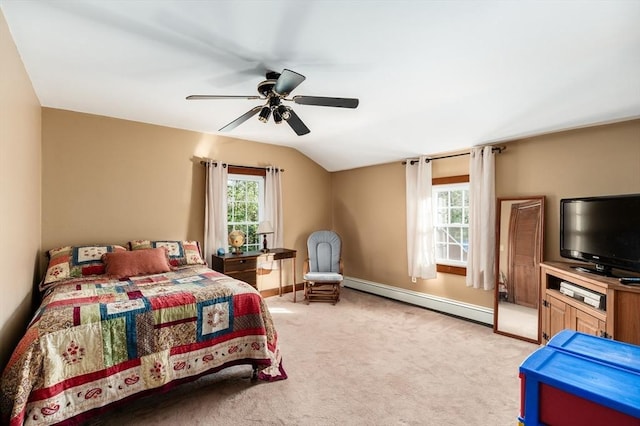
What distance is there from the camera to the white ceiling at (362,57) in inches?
67.2

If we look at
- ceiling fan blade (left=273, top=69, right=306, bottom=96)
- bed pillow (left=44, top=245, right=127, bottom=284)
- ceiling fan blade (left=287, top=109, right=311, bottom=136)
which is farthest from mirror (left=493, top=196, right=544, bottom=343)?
bed pillow (left=44, top=245, right=127, bottom=284)

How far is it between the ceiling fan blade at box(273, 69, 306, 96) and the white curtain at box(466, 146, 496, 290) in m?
2.61

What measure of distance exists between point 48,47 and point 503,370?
435 centimetres

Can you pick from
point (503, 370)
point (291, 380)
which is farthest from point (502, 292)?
point (291, 380)

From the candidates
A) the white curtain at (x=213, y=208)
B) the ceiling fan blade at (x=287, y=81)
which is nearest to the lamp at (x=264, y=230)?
the white curtain at (x=213, y=208)

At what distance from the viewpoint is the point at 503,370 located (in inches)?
103

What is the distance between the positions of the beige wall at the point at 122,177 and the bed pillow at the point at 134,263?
0.64 m

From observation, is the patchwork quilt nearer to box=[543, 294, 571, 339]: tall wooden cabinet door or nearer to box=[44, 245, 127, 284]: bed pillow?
box=[44, 245, 127, 284]: bed pillow

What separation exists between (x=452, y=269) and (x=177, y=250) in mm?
3561

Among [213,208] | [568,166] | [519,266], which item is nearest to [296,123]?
[213,208]

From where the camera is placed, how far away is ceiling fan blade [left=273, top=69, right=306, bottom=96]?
192cm

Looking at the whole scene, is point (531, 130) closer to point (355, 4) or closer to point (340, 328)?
point (355, 4)

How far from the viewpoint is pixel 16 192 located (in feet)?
7.22

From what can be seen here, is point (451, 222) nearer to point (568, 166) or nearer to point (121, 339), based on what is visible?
point (568, 166)
